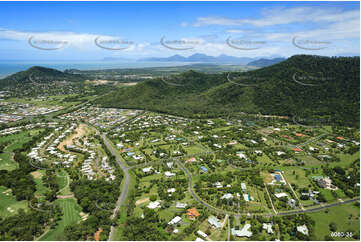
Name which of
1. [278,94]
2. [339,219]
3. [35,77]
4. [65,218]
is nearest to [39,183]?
[65,218]

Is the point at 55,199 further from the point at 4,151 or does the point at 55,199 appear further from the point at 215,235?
the point at 4,151

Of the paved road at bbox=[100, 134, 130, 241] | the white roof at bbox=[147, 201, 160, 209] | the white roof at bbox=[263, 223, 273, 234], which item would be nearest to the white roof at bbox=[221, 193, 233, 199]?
the white roof at bbox=[263, 223, 273, 234]

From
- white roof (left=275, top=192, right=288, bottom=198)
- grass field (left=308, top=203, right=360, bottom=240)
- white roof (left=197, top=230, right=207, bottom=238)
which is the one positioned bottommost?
grass field (left=308, top=203, right=360, bottom=240)

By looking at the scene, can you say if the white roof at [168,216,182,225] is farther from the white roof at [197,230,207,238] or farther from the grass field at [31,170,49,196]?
the grass field at [31,170,49,196]

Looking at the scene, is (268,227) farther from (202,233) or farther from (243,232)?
(202,233)

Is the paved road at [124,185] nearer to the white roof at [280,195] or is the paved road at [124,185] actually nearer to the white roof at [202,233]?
the white roof at [202,233]

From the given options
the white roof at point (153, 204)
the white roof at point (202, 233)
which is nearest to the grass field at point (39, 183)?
the white roof at point (153, 204)

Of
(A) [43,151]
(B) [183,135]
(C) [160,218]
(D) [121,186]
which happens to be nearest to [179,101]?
(B) [183,135]
